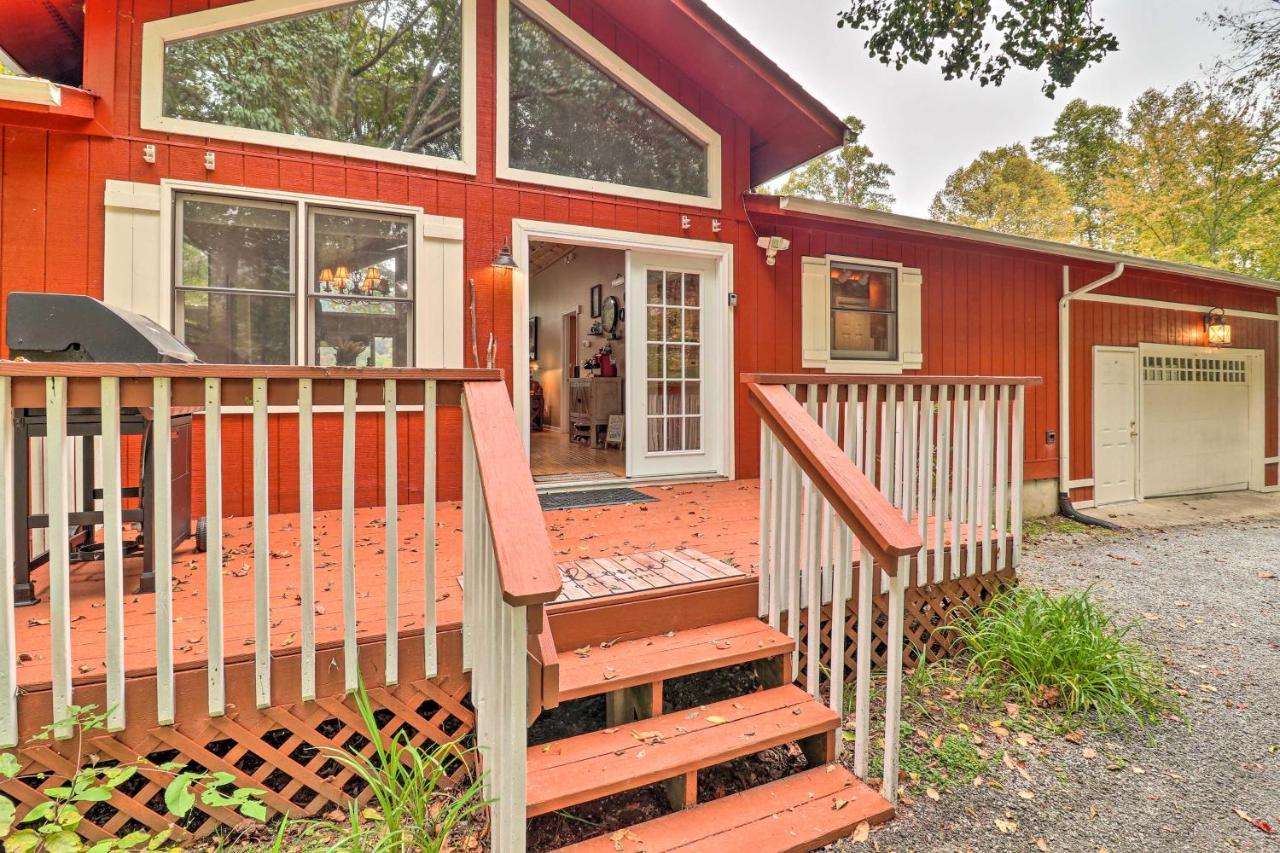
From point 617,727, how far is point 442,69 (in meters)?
4.40

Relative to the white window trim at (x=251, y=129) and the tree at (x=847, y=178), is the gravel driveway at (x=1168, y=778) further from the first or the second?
the tree at (x=847, y=178)

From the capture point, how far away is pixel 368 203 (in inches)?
155

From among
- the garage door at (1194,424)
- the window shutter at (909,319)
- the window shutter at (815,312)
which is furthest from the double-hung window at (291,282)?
the garage door at (1194,424)

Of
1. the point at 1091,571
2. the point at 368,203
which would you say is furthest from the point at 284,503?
the point at 1091,571

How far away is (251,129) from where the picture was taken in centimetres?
369

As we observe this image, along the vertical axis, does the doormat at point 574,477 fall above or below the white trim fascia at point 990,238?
below

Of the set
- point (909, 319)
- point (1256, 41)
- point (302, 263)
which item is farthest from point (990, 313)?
point (302, 263)

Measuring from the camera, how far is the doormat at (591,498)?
13.5 feet

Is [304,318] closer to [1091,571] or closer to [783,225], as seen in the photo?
[783,225]

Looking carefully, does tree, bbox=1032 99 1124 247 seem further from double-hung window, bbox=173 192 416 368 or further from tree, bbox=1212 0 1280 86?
double-hung window, bbox=173 192 416 368

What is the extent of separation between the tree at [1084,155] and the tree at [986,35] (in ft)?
47.8

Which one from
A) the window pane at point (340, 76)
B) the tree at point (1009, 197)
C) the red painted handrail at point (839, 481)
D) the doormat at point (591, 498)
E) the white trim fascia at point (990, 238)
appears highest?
the tree at point (1009, 197)

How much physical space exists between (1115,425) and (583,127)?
24.3 ft

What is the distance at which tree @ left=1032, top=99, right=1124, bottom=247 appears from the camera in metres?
16.4
